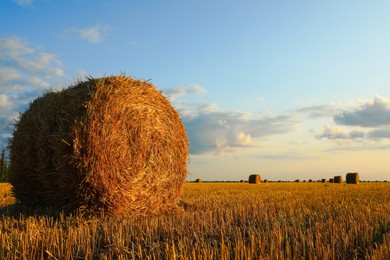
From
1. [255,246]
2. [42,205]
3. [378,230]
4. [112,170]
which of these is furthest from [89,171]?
[378,230]

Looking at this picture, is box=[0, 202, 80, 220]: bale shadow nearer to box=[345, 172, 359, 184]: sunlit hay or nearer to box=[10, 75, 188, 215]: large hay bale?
box=[10, 75, 188, 215]: large hay bale

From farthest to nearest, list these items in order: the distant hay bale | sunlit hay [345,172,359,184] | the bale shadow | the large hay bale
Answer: the distant hay bale, sunlit hay [345,172,359,184], the bale shadow, the large hay bale

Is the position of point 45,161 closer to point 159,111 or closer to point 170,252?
point 159,111

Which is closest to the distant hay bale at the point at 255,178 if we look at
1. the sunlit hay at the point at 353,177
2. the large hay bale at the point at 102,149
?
the sunlit hay at the point at 353,177

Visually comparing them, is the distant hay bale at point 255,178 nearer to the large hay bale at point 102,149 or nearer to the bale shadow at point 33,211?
the large hay bale at point 102,149

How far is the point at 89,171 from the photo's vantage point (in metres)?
7.19

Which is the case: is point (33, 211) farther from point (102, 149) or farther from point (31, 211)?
point (102, 149)

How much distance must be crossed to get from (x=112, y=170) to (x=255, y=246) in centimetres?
391

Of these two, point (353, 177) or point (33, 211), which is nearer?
point (33, 211)

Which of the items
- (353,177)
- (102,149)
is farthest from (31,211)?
(353,177)

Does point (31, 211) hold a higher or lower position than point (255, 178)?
lower

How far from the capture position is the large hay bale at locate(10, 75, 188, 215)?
7254 mm

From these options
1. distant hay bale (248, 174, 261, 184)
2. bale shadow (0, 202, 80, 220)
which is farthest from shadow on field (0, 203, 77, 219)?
distant hay bale (248, 174, 261, 184)

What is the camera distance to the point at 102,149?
7.33 m
